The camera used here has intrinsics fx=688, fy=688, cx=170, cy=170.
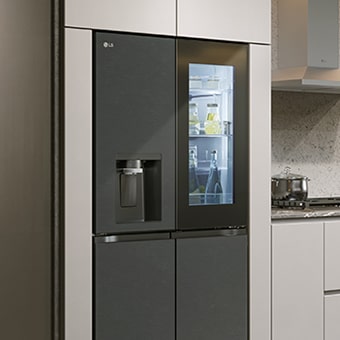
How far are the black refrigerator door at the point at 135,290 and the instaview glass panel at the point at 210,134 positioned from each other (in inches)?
12.7

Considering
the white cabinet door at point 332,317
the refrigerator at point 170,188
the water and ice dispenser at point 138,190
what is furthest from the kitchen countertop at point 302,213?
the water and ice dispenser at point 138,190

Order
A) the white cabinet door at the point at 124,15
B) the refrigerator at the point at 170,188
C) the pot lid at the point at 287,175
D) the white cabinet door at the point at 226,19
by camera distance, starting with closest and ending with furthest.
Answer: the white cabinet door at the point at 124,15 < the refrigerator at the point at 170,188 < the white cabinet door at the point at 226,19 < the pot lid at the point at 287,175

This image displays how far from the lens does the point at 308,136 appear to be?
4.16 meters

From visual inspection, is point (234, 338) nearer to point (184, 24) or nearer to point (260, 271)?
point (260, 271)

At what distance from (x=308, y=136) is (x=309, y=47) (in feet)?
2.07

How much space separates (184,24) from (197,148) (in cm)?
56

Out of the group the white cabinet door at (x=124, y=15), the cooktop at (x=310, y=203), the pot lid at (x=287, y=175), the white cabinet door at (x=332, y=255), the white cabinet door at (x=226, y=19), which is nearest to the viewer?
the white cabinet door at (x=124, y=15)

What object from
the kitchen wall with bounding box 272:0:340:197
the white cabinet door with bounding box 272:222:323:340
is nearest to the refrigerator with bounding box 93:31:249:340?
the white cabinet door with bounding box 272:222:323:340

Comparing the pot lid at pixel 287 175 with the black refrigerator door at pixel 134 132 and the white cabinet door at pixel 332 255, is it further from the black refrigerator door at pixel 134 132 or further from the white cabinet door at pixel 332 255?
the black refrigerator door at pixel 134 132

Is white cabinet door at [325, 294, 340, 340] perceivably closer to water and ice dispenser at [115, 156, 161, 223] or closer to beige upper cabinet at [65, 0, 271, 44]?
water and ice dispenser at [115, 156, 161, 223]

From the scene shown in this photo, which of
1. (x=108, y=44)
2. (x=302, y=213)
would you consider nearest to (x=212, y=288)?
(x=302, y=213)

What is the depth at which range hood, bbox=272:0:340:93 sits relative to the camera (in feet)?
12.3

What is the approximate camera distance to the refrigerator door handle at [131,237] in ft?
9.60

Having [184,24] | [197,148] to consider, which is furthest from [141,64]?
[197,148]
